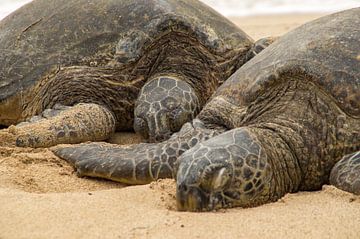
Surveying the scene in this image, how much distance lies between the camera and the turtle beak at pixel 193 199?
3.09 m

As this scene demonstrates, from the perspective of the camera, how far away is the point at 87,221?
9.58 ft

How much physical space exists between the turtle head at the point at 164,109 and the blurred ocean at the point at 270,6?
785 cm

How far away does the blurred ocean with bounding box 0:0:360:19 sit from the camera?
1270 cm

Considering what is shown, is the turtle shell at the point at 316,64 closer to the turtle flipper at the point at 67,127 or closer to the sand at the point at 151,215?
the sand at the point at 151,215

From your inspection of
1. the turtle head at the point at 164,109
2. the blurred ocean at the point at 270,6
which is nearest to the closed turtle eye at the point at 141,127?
the turtle head at the point at 164,109

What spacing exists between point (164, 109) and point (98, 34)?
0.82 m

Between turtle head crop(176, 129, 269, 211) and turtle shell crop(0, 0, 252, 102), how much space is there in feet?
6.65

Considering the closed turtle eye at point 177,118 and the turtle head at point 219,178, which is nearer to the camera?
the turtle head at point 219,178

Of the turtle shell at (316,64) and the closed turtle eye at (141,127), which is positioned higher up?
the turtle shell at (316,64)

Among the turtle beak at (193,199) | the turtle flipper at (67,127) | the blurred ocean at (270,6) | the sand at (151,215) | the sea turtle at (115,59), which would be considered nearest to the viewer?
the sand at (151,215)

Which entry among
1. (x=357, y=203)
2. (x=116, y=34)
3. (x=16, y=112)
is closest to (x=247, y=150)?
(x=357, y=203)

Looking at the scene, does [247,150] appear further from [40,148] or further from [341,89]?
[40,148]

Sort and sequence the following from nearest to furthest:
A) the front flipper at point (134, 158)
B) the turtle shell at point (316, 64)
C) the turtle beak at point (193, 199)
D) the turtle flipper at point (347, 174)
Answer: the turtle beak at point (193, 199) → the turtle flipper at point (347, 174) → the turtle shell at point (316, 64) → the front flipper at point (134, 158)

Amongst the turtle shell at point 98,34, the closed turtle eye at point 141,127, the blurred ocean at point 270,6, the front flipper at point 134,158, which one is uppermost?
the turtle shell at point 98,34
